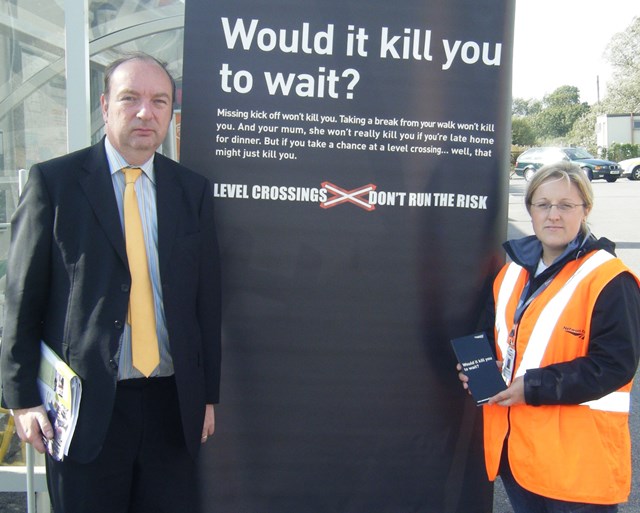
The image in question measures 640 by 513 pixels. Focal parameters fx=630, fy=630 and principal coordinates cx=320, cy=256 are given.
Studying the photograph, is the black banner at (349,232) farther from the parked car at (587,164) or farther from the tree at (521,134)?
the tree at (521,134)

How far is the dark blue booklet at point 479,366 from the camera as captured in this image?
2.19 meters

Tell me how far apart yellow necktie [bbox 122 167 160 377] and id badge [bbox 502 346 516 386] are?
1.18 m

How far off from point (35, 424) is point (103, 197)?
0.73 metres

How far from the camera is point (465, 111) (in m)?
2.51

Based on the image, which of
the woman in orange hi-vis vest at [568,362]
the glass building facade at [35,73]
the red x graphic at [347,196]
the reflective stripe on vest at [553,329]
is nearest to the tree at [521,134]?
the glass building facade at [35,73]

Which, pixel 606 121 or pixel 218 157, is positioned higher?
pixel 606 121

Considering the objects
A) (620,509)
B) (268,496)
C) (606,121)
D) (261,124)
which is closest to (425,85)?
(261,124)

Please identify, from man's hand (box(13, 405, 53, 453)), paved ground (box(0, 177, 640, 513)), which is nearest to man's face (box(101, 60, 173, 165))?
man's hand (box(13, 405, 53, 453))

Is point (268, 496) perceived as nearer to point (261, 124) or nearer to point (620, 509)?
point (261, 124)

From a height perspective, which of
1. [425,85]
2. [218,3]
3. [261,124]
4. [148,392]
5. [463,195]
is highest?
[218,3]

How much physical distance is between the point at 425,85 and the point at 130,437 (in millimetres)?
1680

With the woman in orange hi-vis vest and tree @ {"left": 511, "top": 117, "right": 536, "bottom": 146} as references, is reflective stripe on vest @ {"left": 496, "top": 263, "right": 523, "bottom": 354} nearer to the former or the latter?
the woman in orange hi-vis vest

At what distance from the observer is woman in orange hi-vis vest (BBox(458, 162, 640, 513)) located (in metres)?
1.93

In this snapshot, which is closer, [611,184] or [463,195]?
[463,195]
